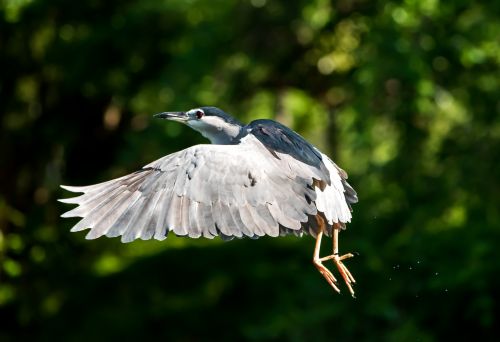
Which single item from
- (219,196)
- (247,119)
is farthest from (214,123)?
(247,119)

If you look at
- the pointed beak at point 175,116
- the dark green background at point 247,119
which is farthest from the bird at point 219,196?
the dark green background at point 247,119

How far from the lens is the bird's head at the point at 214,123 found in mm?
5023

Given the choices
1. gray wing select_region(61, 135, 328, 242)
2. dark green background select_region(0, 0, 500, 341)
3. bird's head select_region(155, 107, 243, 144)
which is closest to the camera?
gray wing select_region(61, 135, 328, 242)

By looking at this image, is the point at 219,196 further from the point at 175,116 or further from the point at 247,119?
the point at 247,119

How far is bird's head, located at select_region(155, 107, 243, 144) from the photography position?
16.5 feet

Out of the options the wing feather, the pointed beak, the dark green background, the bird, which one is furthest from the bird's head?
the dark green background

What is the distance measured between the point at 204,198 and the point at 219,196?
0.06 m

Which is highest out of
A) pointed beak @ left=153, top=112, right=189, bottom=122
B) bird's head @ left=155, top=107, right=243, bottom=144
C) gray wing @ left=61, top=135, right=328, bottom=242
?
pointed beak @ left=153, top=112, right=189, bottom=122

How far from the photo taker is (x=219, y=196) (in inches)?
167

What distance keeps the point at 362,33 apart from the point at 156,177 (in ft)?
15.9

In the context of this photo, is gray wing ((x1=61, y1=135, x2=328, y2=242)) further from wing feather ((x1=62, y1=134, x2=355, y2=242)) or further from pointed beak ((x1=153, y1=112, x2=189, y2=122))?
pointed beak ((x1=153, y1=112, x2=189, y2=122))

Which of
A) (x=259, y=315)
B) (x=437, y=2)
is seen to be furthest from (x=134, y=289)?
(x=437, y=2)

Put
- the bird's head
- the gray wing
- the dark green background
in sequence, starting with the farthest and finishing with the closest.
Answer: the dark green background, the bird's head, the gray wing

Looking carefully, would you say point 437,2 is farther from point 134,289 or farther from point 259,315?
point 134,289
